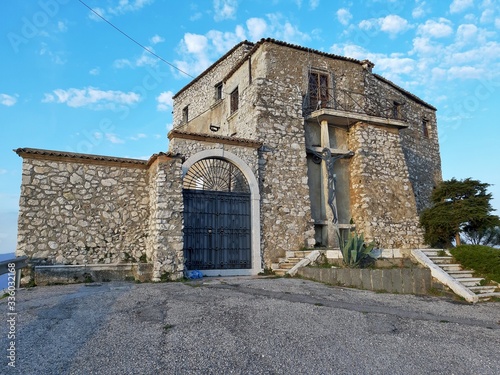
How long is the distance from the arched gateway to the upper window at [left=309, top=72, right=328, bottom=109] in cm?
437

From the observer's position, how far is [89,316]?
500cm

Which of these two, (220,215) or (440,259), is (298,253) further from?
(440,259)

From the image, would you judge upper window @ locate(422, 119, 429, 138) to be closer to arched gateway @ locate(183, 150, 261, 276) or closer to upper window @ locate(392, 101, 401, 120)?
upper window @ locate(392, 101, 401, 120)

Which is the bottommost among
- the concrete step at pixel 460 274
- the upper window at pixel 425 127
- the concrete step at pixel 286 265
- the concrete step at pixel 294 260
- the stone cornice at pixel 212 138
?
the concrete step at pixel 460 274

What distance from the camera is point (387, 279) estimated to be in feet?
27.4

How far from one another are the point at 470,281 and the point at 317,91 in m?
8.10

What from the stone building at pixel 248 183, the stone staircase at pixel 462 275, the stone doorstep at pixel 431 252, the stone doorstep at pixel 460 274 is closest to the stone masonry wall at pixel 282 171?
the stone building at pixel 248 183

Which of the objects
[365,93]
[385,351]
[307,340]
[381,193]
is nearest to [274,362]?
[307,340]

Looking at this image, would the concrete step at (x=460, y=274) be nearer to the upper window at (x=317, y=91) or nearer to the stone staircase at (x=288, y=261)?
the stone staircase at (x=288, y=261)

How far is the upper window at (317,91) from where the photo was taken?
13383 millimetres

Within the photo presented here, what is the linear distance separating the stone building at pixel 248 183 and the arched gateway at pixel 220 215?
0.03 meters

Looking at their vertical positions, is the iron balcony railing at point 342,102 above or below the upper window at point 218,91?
below

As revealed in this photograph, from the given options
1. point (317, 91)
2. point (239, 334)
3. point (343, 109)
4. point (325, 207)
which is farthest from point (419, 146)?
point (239, 334)

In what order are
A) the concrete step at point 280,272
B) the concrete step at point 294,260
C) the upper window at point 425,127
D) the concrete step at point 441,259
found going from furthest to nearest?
1. the upper window at point 425,127
2. the concrete step at point 294,260
3. the concrete step at point 280,272
4. the concrete step at point 441,259
